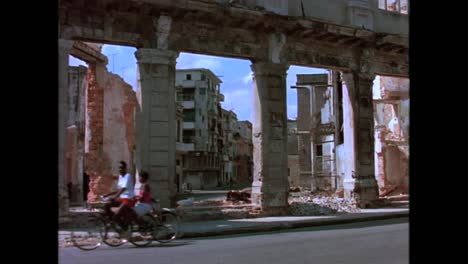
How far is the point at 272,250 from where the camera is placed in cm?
868

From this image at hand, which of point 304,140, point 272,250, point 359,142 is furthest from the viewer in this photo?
point 304,140

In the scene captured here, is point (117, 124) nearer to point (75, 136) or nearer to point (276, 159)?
point (75, 136)

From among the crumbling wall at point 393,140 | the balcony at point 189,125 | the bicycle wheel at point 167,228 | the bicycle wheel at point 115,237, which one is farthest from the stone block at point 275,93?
the balcony at point 189,125

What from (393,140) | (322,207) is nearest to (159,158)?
(322,207)

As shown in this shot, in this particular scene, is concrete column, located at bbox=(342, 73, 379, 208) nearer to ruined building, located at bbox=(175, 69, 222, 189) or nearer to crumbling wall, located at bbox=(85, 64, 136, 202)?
crumbling wall, located at bbox=(85, 64, 136, 202)

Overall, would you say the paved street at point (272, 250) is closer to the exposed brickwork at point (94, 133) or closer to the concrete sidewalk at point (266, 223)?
the concrete sidewalk at point (266, 223)

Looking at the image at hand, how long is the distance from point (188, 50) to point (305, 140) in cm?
2901

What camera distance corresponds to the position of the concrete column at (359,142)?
17234 mm

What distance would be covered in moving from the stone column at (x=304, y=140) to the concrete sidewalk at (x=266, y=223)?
2228 cm

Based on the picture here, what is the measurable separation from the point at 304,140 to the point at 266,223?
1166 inches

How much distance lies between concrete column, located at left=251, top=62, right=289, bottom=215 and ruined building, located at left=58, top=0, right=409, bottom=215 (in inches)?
1.2

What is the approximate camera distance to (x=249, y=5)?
14.7 m
